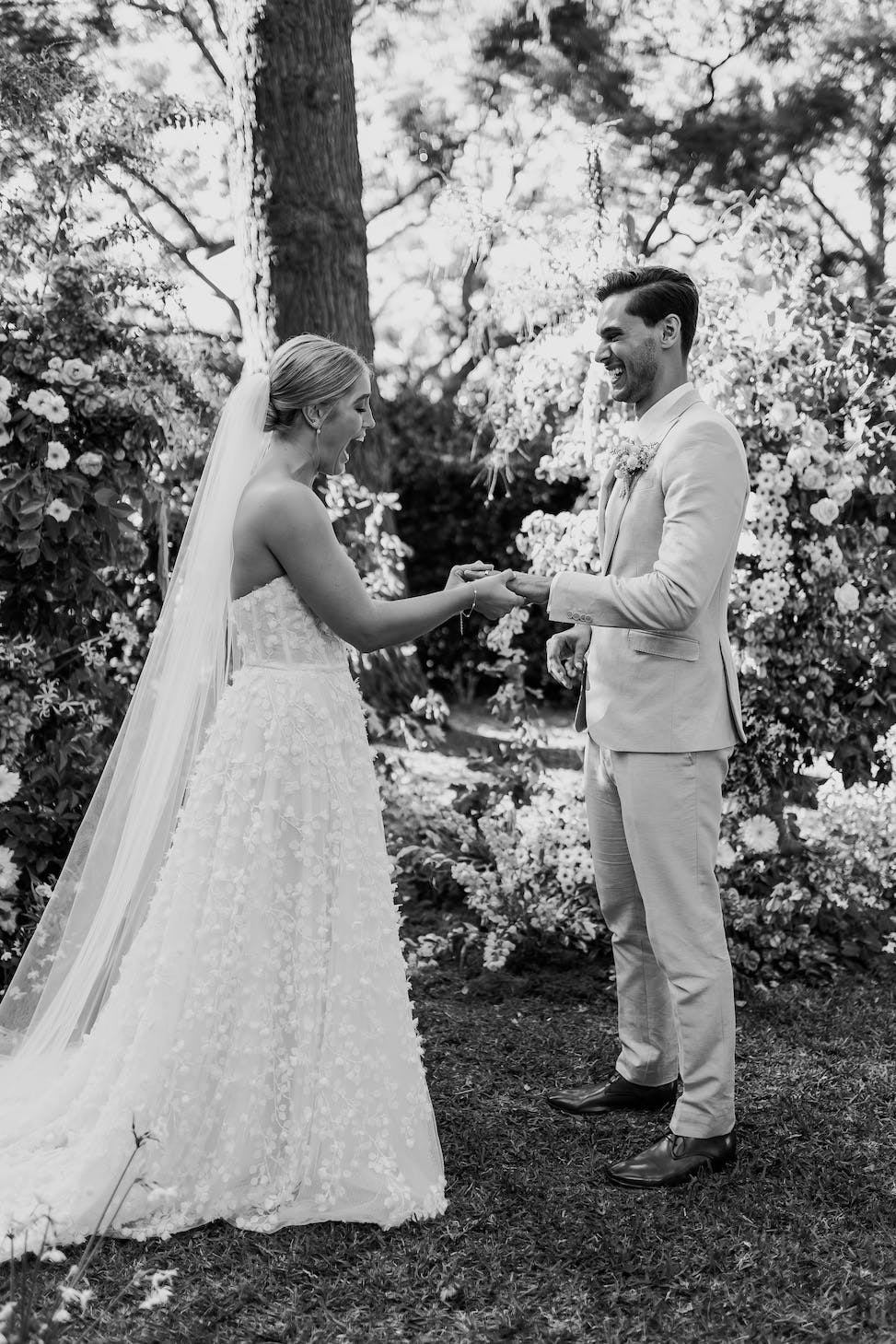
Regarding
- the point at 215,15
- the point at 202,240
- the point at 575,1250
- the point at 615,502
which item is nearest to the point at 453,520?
the point at 215,15

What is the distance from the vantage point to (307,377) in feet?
9.82

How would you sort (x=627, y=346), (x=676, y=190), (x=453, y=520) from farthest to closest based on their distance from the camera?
(x=676, y=190) < (x=453, y=520) < (x=627, y=346)

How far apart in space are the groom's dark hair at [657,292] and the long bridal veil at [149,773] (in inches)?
38.1

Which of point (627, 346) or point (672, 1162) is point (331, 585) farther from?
point (672, 1162)

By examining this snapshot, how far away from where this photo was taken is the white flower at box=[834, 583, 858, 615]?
185 inches

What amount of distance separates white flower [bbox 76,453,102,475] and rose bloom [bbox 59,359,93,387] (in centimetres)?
25

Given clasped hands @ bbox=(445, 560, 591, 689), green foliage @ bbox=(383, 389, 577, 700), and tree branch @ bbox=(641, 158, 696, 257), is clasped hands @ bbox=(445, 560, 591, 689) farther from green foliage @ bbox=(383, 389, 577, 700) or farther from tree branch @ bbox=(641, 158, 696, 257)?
tree branch @ bbox=(641, 158, 696, 257)

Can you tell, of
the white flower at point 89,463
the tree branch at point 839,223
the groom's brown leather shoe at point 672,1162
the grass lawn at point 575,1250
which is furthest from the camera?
the tree branch at point 839,223

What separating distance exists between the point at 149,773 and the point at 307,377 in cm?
116

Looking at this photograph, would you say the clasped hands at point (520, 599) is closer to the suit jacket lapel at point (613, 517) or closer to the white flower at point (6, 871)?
the suit jacket lapel at point (613, 517)

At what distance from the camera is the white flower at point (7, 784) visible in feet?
13.4

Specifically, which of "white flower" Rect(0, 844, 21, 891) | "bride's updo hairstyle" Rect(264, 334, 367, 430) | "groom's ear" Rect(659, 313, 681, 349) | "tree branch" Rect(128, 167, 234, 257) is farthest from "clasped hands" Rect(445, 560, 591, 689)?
"tree branch" Rect(128, 167, 234, 257)

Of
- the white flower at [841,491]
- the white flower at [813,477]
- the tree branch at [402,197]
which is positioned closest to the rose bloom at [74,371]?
the white flower at [813,477]

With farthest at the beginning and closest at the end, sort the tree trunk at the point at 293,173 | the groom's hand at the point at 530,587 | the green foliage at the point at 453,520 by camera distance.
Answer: the green foliage at the point at 453,520, the tree trunk at the point at 293,173, the groom's hand at the point at 530,587
